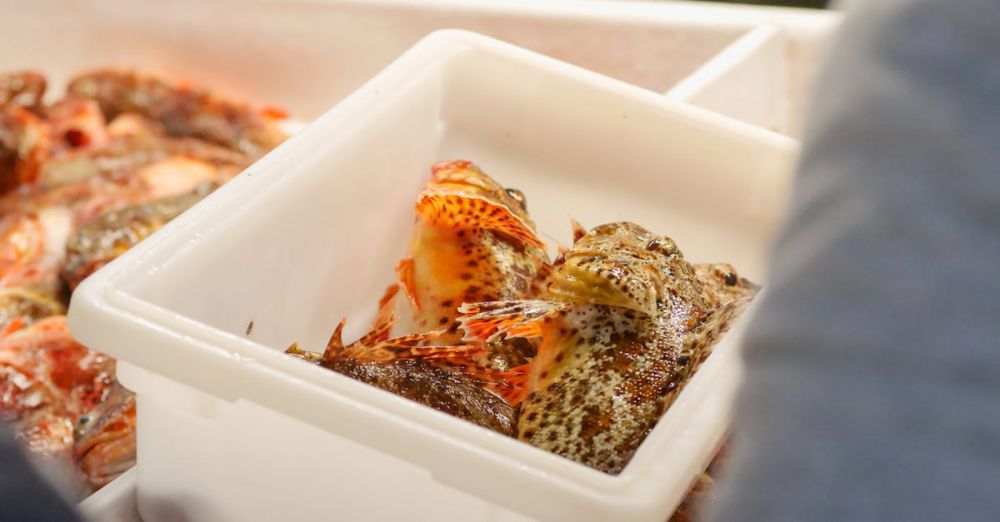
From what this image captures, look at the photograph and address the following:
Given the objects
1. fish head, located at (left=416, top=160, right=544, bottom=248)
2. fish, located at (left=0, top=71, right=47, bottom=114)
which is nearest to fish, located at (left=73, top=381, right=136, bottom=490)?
fish head, located at (left=416, top=160, right=544, bottom=248)

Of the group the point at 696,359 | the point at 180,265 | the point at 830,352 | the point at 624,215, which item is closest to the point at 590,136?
the point at 624,215

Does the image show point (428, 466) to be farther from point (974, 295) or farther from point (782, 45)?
point (782, 45)

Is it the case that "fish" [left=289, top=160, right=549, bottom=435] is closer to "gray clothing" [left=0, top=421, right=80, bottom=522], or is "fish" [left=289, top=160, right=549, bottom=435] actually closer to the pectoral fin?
the pectoral fin

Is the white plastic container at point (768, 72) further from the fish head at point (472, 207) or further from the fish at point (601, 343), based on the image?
the fish at point (601, 343)

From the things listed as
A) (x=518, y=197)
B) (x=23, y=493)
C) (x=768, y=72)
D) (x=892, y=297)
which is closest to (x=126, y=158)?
(x=518, y=197)

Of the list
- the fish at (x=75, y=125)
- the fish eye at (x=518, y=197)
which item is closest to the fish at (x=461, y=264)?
the fish eye at (x=518, y=197)

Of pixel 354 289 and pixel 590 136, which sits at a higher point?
pixel 590 136
